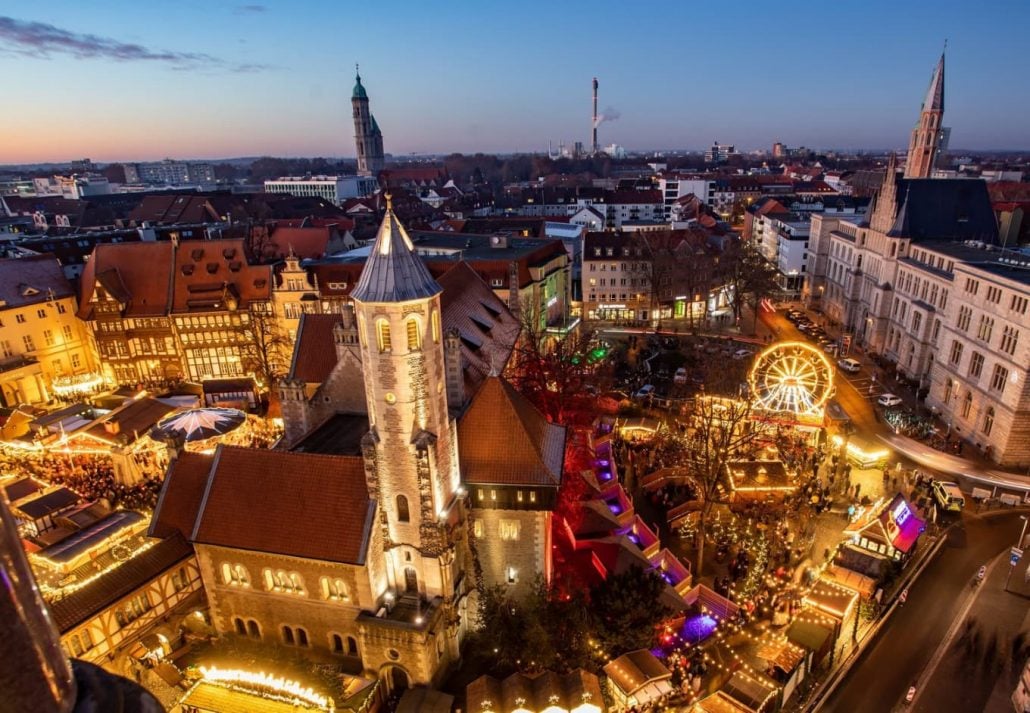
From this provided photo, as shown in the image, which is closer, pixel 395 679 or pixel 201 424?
pixel 395 679

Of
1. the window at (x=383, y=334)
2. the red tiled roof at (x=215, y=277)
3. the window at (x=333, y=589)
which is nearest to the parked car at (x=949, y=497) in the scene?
the window at (x=383, y=334)

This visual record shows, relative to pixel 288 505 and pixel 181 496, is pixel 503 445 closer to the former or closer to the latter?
pixel 288 505

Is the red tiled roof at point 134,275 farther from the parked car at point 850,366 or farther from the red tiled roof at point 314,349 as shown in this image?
the parked car at point 850,366

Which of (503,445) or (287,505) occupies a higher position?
(503,445)

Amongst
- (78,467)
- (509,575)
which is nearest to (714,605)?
(509,575)

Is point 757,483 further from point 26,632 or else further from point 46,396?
point 46,396

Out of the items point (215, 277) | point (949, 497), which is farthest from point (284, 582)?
point (215, 277)
